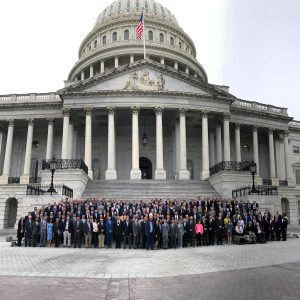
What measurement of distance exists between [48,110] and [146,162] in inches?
598

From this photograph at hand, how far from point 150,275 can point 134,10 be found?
6949 cm

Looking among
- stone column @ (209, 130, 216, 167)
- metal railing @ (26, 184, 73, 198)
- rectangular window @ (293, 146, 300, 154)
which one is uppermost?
rectangular window @ (293, 146, 300, 154)

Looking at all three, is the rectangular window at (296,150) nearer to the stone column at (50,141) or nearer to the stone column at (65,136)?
the stone column at (65,136)

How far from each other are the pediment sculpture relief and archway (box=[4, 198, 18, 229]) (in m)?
19.3

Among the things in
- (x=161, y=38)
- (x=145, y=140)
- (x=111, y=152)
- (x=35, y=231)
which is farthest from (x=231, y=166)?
(x=161, y=38)

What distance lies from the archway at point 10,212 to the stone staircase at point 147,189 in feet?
39.9

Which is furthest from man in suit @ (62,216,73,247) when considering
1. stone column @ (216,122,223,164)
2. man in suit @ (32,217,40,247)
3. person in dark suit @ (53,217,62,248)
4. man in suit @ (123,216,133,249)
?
stone column @ (216,122,223,164)

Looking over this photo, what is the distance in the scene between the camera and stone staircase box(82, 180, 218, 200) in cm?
3281

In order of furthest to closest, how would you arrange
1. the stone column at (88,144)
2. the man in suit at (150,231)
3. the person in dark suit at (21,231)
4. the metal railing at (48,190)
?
the stone column at (88,144) → the metal railing at (48,190) → the person in dark suit at (21,231) → the man in suit at (150,231)

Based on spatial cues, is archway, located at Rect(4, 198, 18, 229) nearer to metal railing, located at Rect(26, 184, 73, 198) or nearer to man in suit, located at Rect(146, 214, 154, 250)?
metal railing, located at Rect(26, 184, 73, 198)

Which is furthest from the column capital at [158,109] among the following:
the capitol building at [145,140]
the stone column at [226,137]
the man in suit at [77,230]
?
the man in suit at [77,230]

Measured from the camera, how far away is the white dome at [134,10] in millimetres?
72812

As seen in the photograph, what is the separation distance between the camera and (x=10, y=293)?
850 centimetres

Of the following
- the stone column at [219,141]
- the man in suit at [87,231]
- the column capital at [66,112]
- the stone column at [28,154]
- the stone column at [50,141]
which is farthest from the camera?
the stone column at [50,141]
